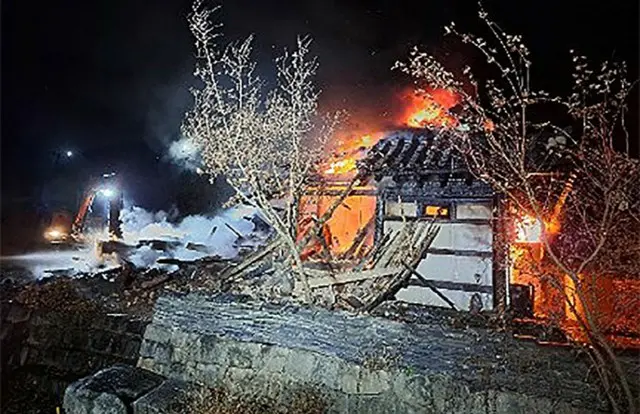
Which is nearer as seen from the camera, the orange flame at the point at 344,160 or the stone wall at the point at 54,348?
the stone wall at the point at 54,348

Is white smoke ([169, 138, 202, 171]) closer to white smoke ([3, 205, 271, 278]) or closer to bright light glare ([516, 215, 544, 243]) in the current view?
white smoke ([3, 205, 271, 278])

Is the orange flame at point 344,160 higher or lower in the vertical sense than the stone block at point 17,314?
higher

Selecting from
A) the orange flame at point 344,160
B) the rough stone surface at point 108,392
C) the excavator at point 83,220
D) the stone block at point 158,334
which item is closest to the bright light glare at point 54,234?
the excavator at point 83,220

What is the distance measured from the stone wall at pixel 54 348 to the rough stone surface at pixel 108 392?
11.1 feet

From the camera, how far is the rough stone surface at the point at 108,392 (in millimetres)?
7766

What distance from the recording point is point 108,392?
7.93m

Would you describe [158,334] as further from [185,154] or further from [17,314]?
[185,154]

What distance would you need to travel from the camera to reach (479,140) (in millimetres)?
14898

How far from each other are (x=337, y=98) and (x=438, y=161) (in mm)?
→ 17089

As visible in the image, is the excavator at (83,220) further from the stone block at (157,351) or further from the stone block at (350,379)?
the stone block at (350,379)

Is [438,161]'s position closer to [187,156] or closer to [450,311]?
[450,311]

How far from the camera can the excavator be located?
112 ft

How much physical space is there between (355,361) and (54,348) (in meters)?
10.3

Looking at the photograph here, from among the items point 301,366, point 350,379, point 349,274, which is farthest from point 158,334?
point 349,274
